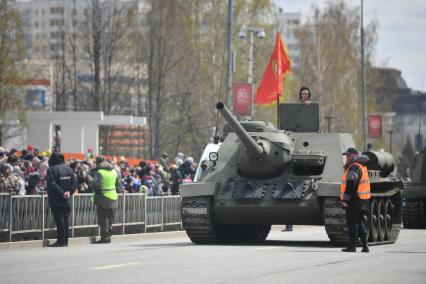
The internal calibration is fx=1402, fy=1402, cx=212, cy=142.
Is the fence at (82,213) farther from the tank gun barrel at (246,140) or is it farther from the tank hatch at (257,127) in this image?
Result: the tank gun barrel at (246,140)

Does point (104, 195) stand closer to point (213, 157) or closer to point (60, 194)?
point (60, 194)

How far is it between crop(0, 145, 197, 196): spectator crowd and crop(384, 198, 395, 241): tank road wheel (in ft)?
20.0

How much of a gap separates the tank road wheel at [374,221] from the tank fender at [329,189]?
4.63ft

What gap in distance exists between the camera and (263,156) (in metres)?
24.7

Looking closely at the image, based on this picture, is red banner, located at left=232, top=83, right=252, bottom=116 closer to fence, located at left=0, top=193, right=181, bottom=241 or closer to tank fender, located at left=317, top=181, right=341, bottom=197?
fence, located at left=0, top=193, right=181, bottom=241

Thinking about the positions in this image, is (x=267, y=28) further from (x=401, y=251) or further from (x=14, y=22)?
(x=401, y=251)

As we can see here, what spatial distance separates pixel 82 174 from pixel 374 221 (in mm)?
7554

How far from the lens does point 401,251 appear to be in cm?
2262

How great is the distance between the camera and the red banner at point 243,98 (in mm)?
43188

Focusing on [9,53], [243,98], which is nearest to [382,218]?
[243,98]

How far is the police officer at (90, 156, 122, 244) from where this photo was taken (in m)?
26.9

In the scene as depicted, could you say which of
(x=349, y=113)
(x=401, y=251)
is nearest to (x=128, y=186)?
(x=401, y=251)

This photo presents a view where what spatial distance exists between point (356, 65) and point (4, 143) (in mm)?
33498

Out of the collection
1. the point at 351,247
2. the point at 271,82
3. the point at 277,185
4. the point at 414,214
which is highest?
the point at 271,82
